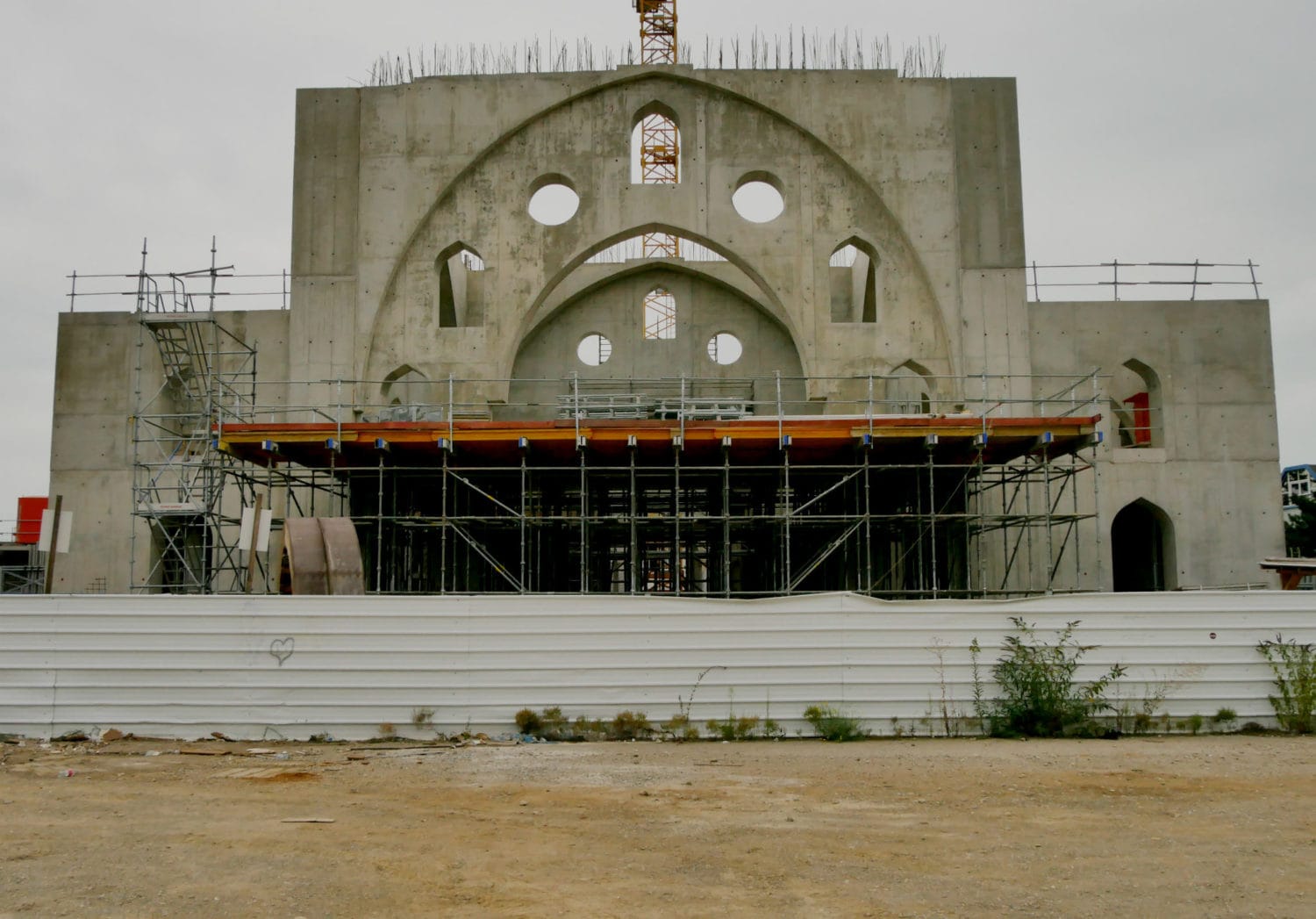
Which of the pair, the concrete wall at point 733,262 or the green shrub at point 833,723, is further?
the concrete wall at point 733,262

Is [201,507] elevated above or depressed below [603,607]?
above

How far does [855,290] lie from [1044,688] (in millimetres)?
17487

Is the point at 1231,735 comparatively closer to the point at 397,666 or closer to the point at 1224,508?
the point at 397,666

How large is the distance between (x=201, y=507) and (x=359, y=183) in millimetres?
7595

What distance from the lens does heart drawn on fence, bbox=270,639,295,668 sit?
14.6 m

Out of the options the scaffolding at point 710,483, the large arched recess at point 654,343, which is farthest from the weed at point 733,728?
the large arched recess at point 654,343

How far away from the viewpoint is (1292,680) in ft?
48.9

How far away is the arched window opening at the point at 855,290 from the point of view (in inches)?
1158

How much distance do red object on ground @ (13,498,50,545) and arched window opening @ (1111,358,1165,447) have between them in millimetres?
23786

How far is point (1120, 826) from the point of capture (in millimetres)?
9328

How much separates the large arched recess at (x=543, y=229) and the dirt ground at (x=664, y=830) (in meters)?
13.2

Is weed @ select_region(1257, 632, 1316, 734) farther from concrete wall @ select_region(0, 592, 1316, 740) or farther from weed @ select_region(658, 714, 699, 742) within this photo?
weed @ select_region(658, 714, 699, 742)

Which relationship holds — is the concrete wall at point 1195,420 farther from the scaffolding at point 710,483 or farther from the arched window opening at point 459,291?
the arched window opening at point 459,291

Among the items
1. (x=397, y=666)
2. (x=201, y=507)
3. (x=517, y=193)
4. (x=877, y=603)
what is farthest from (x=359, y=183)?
(x=877, y=603)
